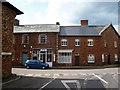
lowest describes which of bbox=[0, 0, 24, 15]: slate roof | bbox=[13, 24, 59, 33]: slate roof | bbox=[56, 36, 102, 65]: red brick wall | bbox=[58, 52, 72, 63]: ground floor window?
bbox=[58, 52, 72, 63]: ground floor window

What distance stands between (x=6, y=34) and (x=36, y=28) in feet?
84.9

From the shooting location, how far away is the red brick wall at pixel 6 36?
20.7 m

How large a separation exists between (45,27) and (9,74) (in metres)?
25.8

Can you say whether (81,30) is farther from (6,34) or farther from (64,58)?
(6,34)

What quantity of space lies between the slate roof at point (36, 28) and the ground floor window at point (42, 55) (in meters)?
3.72

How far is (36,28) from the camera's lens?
47.2 meters

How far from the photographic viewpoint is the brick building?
20331mm

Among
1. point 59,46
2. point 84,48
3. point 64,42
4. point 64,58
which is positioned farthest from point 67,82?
point 64,42

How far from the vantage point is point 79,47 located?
149ft

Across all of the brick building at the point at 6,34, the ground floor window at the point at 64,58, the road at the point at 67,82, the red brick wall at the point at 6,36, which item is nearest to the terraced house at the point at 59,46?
the ground floor window at the point at 64,58

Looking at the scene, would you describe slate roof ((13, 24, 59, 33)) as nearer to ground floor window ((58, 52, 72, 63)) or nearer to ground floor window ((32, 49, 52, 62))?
ground floor window ((32, 49, 52, 62))

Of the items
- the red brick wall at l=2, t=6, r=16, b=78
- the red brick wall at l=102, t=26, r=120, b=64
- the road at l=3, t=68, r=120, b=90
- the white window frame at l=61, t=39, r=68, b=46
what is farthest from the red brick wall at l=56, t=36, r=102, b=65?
the red brick wall at l=2, t=6, r=16, b=78

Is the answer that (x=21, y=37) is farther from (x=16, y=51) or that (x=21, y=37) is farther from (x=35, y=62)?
(x=35, y=62)

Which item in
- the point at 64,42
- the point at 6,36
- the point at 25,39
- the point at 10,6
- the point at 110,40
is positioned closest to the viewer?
the point at 6,36
